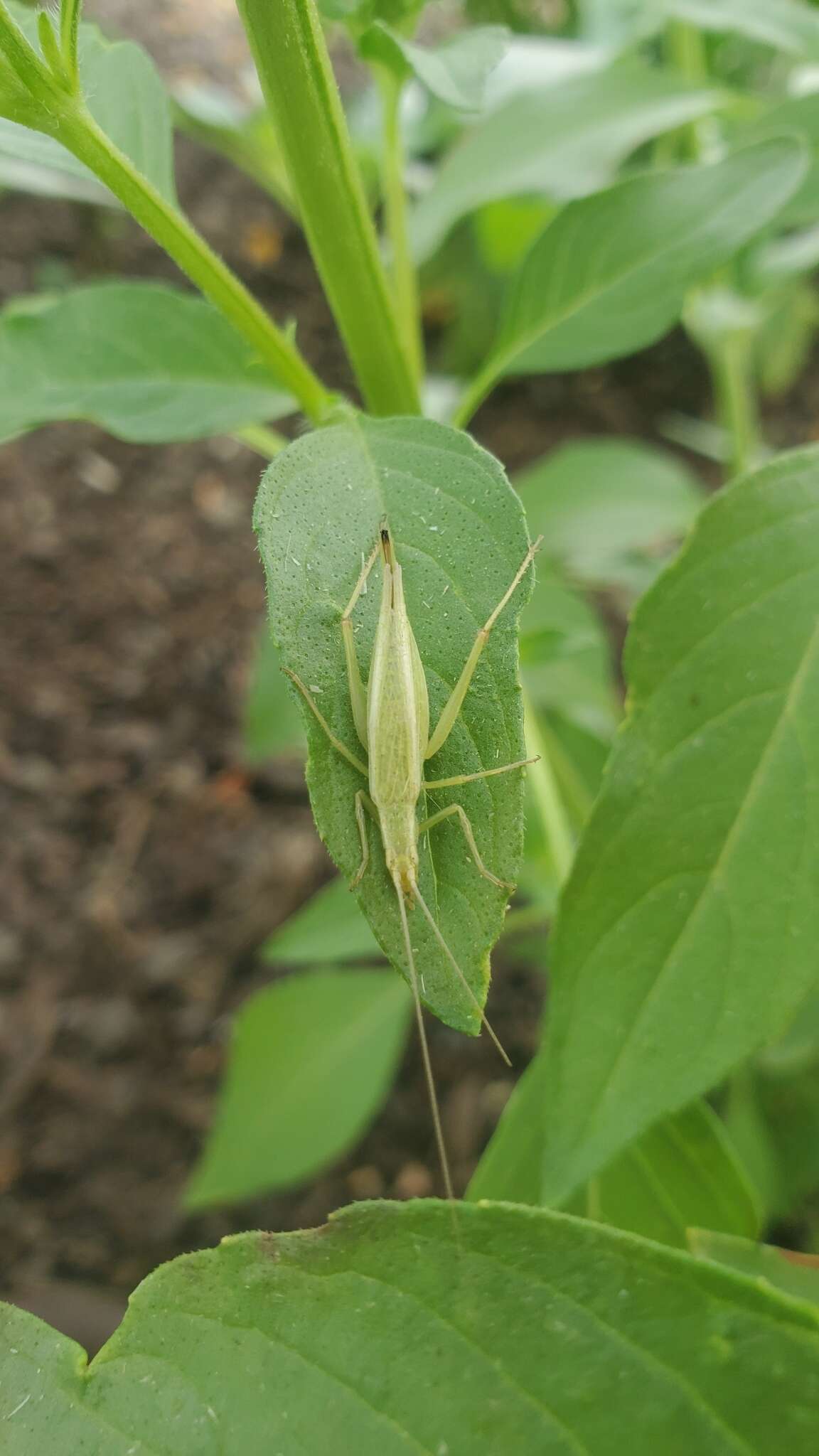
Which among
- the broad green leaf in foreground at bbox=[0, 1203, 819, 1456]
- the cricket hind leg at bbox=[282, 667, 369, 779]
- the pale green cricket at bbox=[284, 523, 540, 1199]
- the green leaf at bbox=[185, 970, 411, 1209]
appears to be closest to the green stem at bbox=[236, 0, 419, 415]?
the pale green cricket at bbox=[284, 523, 540, 1199]

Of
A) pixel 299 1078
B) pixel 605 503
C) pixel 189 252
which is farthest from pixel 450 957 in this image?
pixel 605 503

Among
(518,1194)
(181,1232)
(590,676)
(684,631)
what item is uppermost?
(684,631)

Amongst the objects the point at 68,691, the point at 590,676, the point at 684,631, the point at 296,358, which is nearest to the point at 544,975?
the point at 590,676

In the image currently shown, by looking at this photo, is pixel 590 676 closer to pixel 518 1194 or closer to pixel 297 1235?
pixel 518 1194

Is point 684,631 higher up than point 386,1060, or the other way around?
point 684,631

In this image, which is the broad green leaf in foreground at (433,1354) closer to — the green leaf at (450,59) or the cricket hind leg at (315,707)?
the cricket hind leg at (315,707)

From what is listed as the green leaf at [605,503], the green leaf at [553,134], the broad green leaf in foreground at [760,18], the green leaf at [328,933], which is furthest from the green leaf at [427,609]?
the green leaf at [605,503]
